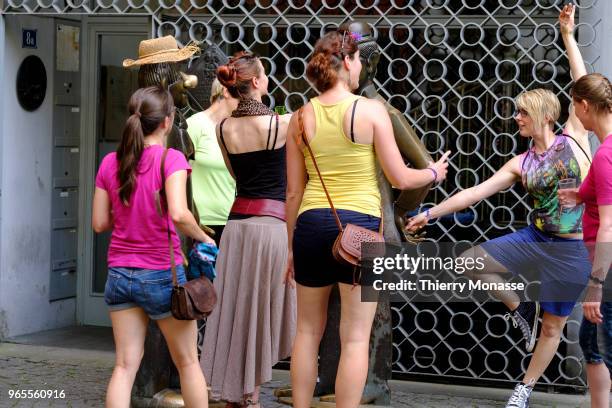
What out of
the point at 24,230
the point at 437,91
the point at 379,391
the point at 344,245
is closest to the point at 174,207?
the point at 344,245

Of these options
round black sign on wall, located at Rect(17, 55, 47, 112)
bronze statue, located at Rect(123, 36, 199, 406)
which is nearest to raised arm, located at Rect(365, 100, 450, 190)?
bronze statue, located at Rect(123, 36, 199, 406)

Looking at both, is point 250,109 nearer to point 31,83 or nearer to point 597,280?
point 597,280

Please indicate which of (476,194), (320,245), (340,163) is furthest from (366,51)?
(320,245)

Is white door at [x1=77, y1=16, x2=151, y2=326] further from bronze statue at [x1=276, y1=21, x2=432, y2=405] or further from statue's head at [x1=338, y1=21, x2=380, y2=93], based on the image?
statue's head at [x1=338, y1=21, x2=380, y2=93]

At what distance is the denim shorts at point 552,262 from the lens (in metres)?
6.27

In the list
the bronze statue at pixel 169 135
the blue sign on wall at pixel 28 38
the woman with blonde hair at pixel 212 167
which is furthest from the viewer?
the blue sign on wall at pixel 28 38

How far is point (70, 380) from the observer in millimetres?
7418

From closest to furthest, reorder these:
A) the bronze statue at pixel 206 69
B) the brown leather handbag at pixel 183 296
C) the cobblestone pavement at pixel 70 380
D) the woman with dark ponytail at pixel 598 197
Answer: the woman with dark ponytail at pixel 598 197, the brown leather handbag at pixel 183 296, the cobblestone pavement at pixel 70 380, the bronze statue at pixel 206 69

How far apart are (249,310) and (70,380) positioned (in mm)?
1857

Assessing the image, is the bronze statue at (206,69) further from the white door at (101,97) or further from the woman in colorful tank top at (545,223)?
the white door at (101,97)

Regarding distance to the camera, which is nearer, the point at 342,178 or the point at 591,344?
the point at 342,178

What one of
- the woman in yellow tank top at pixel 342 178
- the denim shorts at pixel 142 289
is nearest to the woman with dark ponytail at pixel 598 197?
the woman in yellow tank top at pixel 342 178

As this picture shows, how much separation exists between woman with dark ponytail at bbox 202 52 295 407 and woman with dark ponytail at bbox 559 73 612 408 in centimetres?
151

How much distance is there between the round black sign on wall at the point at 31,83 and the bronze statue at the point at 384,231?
118 inches
